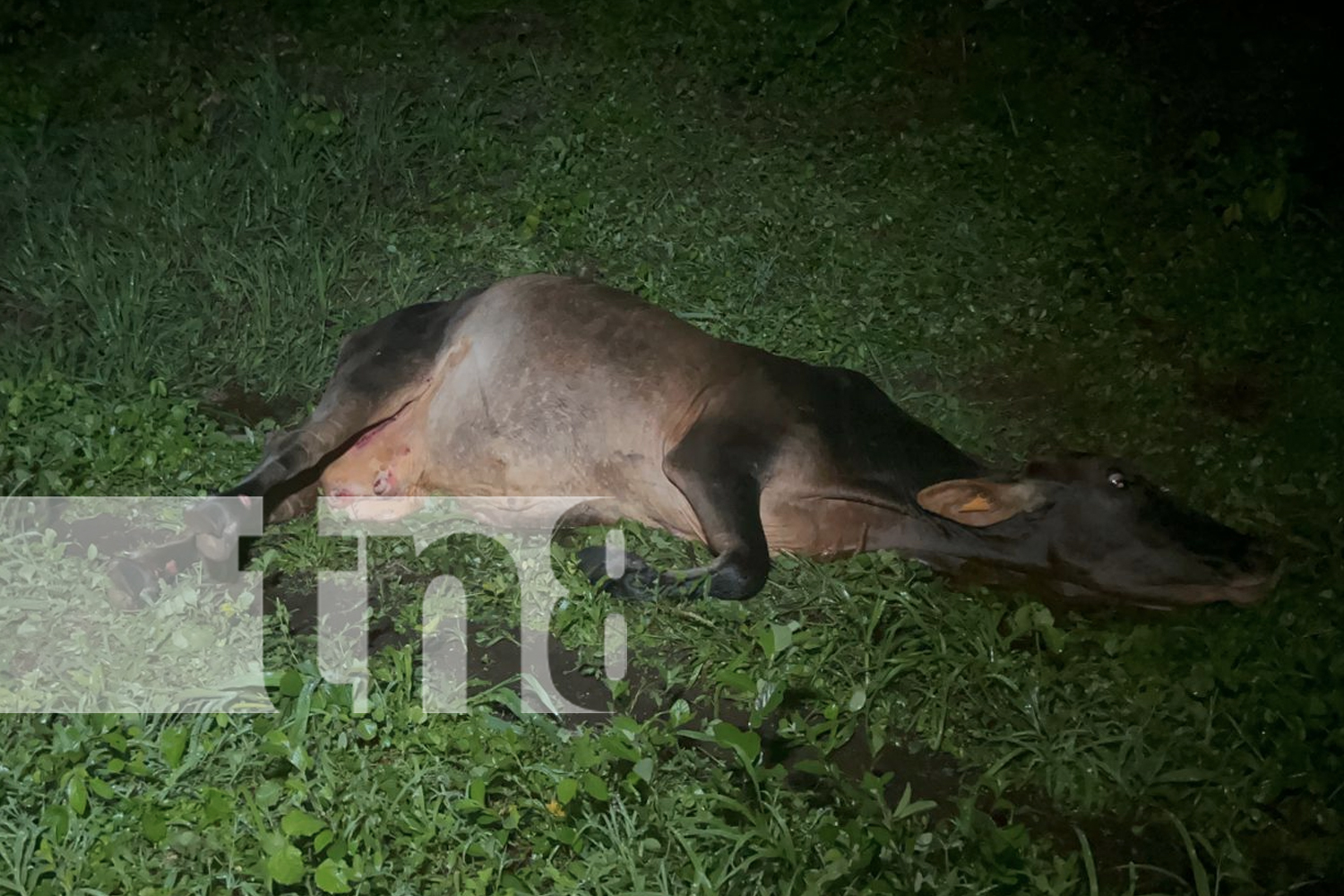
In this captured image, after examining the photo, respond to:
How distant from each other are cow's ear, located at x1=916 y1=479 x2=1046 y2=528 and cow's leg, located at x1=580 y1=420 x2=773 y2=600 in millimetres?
623

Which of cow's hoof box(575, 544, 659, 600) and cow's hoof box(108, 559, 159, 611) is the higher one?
cow's hoof box(108, 559, 159, 611)

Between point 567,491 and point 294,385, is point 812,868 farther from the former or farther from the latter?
point 294,385

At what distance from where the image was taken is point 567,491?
480cm

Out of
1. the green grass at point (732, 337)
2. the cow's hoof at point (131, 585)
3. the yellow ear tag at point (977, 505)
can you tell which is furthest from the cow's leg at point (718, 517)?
the cow's hoof at point (131, 585)

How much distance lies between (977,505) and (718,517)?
952 millimetres

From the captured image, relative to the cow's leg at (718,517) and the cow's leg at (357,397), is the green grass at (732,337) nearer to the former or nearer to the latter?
the cow's leg at (718,517)

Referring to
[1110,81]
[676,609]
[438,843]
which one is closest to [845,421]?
[676,609]

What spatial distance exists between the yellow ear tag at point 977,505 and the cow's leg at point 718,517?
0.73 meters

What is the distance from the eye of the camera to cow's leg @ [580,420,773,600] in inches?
172

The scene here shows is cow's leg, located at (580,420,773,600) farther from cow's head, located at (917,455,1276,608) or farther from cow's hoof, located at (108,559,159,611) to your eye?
cow's hoof, located at (108,559,159,611)

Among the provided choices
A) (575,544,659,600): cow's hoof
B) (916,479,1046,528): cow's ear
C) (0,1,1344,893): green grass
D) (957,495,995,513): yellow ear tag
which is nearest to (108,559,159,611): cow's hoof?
(0,1,1344,893): green grass

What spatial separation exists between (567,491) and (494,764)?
141 cm

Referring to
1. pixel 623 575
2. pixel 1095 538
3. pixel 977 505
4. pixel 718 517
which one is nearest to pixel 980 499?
pixel 977 505

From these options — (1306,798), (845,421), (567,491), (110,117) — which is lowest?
(1306,798)
